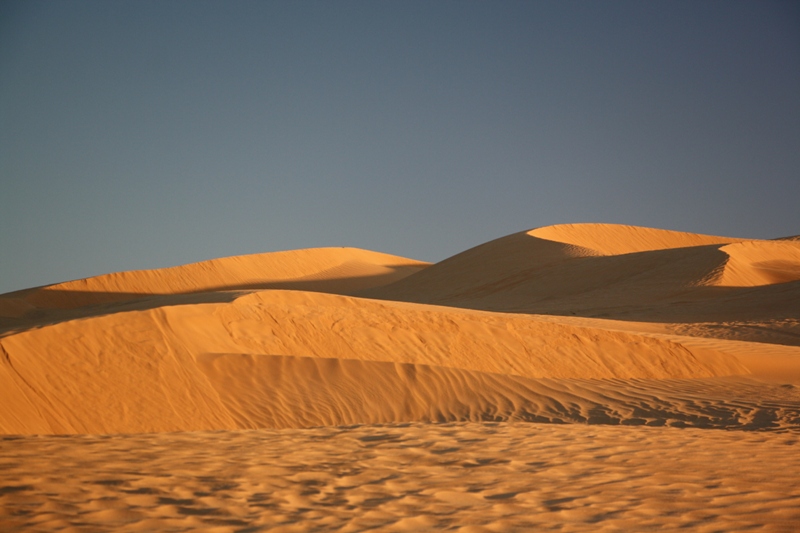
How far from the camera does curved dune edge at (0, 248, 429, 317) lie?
1465 inches

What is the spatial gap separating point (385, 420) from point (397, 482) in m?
4.64

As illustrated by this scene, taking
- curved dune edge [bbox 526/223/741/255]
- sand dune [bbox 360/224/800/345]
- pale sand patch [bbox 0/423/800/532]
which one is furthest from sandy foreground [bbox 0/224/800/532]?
curved dune edge [bbox 526/223/741/255]

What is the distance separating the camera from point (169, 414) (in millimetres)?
8602

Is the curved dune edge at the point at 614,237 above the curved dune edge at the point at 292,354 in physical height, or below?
above

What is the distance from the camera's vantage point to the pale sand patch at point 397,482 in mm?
4105

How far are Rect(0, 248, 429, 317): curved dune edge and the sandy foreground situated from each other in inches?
1077

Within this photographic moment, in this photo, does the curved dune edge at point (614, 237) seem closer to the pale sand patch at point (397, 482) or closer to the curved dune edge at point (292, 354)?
the curved dune edge at point (292, 354)

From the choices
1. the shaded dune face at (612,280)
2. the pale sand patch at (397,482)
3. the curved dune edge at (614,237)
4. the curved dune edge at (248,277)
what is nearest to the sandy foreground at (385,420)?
the pale sand patch at (397,482)

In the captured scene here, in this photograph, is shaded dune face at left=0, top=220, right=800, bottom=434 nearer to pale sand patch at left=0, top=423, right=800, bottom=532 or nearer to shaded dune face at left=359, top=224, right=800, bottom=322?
pale sand patch at left=0, top=423, right=800, bottom=532

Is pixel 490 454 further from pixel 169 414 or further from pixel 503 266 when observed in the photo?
pixel 503 266

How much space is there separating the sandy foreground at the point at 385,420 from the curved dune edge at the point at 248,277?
27.4 meters

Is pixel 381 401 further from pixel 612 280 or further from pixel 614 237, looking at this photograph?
pixel 614 237

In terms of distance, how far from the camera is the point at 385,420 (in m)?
9.68

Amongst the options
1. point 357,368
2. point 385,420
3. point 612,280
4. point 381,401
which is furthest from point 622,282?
point 385,420
